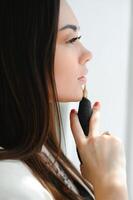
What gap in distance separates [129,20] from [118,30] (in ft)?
0.20

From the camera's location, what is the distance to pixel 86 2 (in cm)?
137

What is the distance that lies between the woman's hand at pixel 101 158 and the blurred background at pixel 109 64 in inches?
14.7

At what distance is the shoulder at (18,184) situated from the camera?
707 millimetres

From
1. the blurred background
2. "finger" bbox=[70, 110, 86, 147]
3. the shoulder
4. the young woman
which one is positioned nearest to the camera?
the shoulder

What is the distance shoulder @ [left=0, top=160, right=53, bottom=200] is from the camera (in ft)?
2.32

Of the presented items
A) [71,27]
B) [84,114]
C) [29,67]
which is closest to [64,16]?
[71,27]

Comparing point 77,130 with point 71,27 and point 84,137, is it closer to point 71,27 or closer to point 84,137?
point 84,137

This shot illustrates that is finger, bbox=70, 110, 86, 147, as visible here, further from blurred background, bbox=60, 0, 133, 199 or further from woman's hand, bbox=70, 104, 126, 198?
blurred background, bbox=60, 0, 133, 199

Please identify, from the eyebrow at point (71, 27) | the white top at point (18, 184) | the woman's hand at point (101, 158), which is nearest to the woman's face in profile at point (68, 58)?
the eyebrow at point (71, 27)

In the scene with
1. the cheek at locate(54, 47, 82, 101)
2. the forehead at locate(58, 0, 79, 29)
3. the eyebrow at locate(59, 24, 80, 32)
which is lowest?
the cheek at locate(54, 47, 82, 101)

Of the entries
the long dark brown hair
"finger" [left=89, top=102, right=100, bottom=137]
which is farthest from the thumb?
the long dark brown hair

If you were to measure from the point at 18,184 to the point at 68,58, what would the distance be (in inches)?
14.1

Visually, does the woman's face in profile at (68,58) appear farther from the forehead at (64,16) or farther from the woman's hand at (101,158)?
the woman's hand at (101,158)

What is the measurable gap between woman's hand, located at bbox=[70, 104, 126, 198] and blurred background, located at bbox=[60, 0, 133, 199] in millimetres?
374
